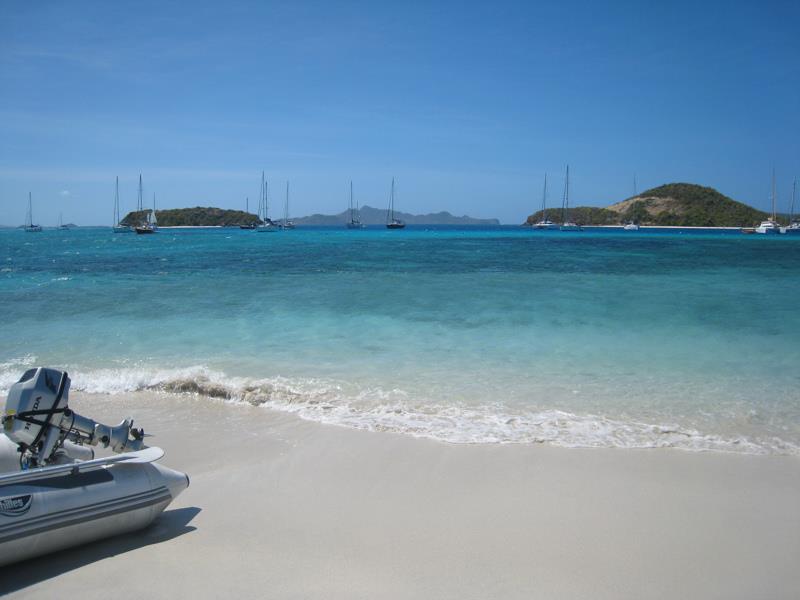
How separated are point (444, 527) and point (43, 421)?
2911 millimetres

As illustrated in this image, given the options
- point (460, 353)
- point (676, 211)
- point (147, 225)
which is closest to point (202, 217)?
point (147, 225)

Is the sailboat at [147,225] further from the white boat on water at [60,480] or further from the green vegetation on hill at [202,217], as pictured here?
the white boat on water at [60,480]

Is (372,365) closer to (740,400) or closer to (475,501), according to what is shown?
(475,501)

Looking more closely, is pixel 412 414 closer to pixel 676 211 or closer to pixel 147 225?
pixel 147 225

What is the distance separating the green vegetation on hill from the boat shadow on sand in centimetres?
14818

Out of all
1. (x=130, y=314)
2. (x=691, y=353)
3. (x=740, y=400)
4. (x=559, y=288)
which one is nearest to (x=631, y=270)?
(x=559, y=288)

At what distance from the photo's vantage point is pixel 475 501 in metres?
4.26

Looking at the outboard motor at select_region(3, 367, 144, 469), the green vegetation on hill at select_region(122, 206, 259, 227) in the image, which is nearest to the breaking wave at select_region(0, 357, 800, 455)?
the outboard motor at select_region(3, 367, 144, 469)

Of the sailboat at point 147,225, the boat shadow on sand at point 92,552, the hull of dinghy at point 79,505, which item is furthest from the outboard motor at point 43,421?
the sailboat at point 147,225

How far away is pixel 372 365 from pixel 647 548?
5.36 metres

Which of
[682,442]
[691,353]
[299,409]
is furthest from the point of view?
[691,353]

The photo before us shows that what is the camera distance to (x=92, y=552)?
3479 millimetres

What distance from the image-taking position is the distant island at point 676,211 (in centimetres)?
13201

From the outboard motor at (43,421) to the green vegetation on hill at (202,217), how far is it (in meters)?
148
